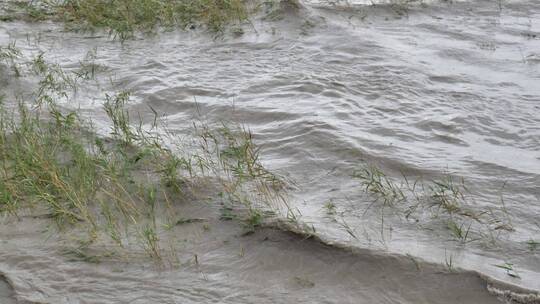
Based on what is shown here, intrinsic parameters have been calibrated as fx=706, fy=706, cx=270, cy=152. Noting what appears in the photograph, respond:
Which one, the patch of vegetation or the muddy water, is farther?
the muddy water

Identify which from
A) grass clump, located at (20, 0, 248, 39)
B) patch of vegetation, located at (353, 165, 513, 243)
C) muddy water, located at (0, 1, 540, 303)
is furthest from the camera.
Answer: grass clump, located at (20, 0, 248, 39)

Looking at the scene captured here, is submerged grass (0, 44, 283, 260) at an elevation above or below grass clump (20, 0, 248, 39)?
below

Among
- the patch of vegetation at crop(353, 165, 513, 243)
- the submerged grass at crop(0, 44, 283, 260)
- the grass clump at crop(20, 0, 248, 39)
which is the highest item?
the grass clump at crop(20, 0, 248, 39)

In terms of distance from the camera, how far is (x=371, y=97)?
6980mm

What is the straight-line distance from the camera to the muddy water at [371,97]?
4.64m

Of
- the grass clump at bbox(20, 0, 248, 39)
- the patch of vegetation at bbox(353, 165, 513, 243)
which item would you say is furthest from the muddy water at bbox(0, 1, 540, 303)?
the grass clump at bbox(20, 0, 248, 39)

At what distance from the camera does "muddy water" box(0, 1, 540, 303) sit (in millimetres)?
4641

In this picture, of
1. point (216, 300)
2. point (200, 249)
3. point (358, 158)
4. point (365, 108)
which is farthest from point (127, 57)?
point (216, 300)

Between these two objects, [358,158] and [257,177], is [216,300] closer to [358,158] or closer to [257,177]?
[257,177]

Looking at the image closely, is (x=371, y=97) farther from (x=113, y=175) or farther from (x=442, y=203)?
(x=113, y=175)

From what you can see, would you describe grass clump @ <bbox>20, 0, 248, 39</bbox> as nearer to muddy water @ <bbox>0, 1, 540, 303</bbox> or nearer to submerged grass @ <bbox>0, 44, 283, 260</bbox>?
muddy water @ <bbox>0, 1, 540, 303</bbox>

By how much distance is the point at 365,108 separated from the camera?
672 cm

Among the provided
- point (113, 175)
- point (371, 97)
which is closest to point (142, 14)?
point (371, 97)

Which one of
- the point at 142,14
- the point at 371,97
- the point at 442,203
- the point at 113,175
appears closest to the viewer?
the point at 442,203
